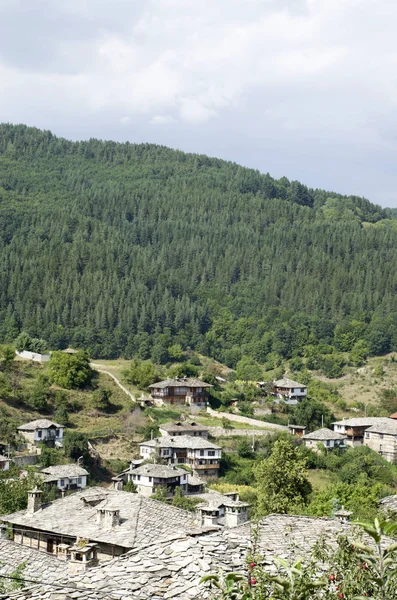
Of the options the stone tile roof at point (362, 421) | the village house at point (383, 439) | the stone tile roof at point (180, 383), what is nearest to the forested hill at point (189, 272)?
the stone tile roof at point (180, 383)

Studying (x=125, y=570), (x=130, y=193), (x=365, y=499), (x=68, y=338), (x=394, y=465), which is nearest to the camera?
(x=125, y=570)

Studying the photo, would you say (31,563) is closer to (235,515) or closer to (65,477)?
(235,515)

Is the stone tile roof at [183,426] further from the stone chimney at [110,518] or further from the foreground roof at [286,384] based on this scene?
the stone chimney at [110,518]

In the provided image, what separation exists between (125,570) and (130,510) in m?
11.2

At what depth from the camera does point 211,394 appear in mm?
89750

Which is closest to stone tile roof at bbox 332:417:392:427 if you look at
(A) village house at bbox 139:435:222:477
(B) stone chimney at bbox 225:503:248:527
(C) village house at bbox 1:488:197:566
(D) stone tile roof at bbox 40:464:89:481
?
(A) village house at bbox 139:435:222:477

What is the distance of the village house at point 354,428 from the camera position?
79.8 metres

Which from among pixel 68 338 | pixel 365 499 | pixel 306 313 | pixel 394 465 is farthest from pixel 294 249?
pixel 365 499

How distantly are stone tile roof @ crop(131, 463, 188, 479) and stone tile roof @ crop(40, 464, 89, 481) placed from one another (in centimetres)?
380

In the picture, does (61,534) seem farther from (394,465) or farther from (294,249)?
(294,249)

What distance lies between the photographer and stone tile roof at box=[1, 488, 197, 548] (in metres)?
23.6

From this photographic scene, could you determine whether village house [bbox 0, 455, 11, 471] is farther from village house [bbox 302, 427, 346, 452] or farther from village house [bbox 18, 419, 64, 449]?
village house [bbox 302, 427, 346, 452]

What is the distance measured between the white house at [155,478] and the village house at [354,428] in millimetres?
24648

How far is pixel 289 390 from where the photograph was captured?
3701 inches
